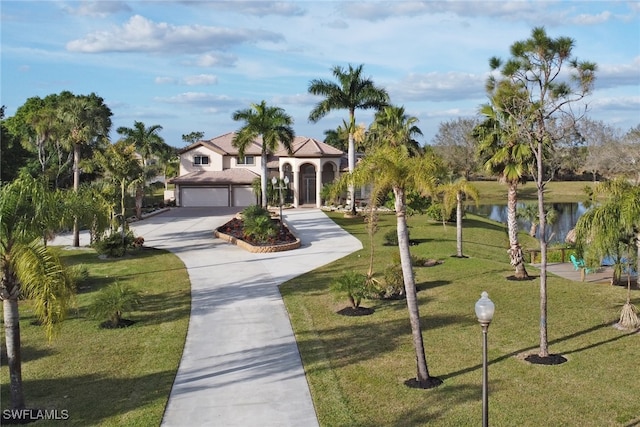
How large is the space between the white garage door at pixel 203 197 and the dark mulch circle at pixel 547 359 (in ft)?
140

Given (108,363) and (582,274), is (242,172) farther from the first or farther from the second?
(108,363)

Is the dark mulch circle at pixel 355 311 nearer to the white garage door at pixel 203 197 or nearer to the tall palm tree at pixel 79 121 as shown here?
the tall palm tree at pixel 79 121

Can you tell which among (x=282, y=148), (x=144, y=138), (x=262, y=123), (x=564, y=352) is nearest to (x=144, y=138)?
(x=144, y=138)

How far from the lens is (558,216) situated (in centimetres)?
5731

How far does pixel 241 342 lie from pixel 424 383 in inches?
196

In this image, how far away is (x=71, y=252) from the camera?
94.1 ft

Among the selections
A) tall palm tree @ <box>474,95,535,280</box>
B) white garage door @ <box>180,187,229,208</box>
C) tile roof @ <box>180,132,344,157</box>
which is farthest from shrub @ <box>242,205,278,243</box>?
white garage door @ <box>180,187,229,208</box>

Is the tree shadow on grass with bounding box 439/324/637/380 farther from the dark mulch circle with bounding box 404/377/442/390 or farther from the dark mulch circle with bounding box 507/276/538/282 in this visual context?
the dark mulch circle with bounding box 507/276/538/282

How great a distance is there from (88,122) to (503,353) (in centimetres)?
2393

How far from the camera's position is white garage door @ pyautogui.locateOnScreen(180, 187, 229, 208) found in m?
53.7

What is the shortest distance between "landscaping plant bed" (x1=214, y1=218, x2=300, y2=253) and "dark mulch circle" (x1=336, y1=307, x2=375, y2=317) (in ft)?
37.6

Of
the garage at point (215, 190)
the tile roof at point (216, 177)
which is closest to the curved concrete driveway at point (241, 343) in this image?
the tile roof at point (216, 177)

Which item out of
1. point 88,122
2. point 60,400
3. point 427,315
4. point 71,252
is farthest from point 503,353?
point 88,122

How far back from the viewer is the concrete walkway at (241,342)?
10805mm
